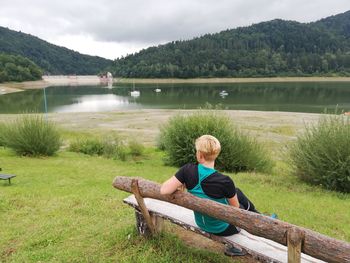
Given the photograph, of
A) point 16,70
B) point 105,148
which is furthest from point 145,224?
point 16,70

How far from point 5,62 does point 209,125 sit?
377ft

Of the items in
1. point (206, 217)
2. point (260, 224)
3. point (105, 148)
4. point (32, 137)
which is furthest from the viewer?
point (105, 148)

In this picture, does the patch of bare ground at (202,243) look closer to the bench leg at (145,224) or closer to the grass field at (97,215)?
the grass field at (97,215)

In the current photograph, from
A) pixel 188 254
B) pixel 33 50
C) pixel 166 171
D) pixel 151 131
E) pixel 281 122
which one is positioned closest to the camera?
pixel 188 254

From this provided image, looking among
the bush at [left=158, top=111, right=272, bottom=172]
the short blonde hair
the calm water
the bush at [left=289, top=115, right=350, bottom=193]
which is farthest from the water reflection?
the short blonde hair

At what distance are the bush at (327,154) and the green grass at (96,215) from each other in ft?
1.71

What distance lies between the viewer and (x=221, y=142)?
11586mm

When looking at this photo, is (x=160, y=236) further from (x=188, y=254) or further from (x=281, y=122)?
(x=281, y=122)

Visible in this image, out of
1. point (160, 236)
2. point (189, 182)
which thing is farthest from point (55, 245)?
point (189, 182)

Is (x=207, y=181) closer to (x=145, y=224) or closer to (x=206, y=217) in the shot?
(x=206, y=217)

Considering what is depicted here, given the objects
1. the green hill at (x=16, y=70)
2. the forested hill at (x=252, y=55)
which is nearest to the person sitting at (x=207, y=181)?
the green hill at (x=16, y=70)

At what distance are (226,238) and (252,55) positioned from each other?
494ft

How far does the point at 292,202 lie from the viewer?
7035mm

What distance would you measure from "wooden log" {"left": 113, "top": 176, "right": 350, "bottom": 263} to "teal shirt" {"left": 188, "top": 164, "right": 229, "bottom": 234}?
0.52 ft
